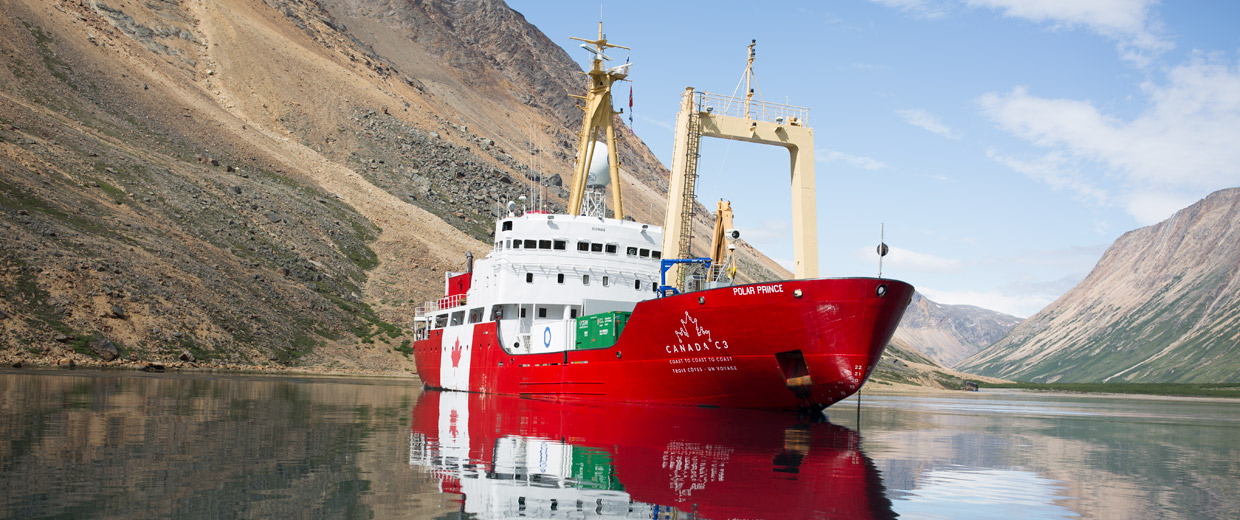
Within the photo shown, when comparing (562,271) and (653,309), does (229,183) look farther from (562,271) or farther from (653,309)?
(653,309)

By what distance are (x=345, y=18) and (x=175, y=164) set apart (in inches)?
4161

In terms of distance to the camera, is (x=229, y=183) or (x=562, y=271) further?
(x=229, y=183)

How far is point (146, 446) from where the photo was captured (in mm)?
15922

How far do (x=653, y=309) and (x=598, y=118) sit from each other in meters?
16.2

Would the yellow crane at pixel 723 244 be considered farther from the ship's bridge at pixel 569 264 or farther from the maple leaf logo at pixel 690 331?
the maple leaf logo at pixel 690 331

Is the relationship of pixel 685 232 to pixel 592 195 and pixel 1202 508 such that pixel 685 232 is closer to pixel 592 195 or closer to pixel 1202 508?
pixel 592 195

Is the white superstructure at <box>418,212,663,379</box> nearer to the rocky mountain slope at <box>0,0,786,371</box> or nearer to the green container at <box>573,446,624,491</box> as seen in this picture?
the green container at <box>573,446,624,491</box>

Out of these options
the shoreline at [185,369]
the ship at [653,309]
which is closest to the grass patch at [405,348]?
the shoreline at [185,369]

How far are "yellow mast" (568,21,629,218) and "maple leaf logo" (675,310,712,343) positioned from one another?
15.1 m

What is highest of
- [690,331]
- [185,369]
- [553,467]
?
[690,331]

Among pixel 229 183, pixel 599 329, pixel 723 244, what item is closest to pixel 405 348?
pixel 229 183

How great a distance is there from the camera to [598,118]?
44781 mm

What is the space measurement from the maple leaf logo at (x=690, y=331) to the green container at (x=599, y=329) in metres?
3.17

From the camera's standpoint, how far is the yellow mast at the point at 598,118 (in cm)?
4431
